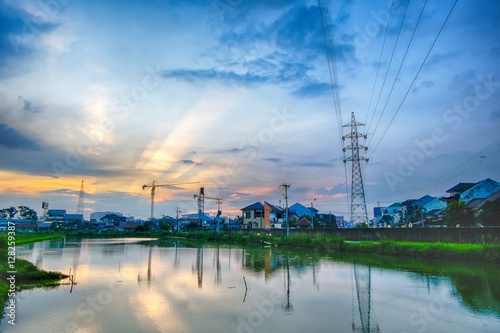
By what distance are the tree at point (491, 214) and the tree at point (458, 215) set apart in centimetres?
362

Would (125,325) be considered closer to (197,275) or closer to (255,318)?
(255,318)

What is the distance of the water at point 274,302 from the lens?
36.6 ft

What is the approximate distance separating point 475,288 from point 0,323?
19869 mm

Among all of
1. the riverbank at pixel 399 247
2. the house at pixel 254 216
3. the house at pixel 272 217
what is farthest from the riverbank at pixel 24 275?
the house at pixel 272 217

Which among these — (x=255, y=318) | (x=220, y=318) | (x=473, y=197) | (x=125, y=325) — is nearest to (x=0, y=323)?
(x=125, y=325)

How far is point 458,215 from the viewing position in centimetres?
3703

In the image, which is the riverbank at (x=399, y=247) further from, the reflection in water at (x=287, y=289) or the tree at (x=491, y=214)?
the reflection in water at (x=287, y=289)

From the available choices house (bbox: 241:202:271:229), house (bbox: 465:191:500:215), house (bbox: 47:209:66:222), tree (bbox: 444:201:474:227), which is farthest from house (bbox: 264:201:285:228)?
house (bbox: 47:209:66:222)

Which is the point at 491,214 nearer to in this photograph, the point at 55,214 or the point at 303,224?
the point at 303,224

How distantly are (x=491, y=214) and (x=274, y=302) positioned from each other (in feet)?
94.0

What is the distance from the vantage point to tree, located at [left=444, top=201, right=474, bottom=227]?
36994mm

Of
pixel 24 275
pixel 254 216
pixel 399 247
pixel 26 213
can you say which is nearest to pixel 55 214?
pixel 26 213

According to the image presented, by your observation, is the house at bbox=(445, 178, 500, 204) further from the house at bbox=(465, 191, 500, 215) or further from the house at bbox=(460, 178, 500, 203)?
the house at bbox=(465, 191, 500, 215)

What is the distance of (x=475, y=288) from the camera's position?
15.9 m
